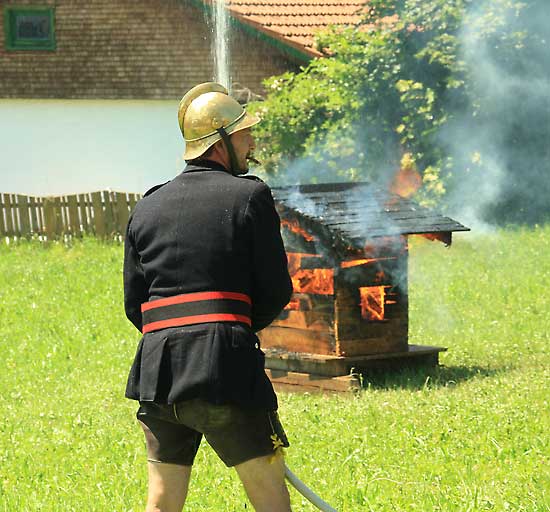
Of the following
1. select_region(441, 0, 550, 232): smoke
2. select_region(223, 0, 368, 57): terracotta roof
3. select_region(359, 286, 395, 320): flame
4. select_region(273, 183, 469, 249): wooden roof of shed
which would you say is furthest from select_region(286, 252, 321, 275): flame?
select_region(223, 0, 368, 57): terracotta roof

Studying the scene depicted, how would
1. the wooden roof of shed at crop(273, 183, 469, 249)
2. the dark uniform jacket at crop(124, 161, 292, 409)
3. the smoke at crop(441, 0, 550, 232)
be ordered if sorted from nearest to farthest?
the dark uniform jacket at crop(124, 161, 292, 409) → the wooden roof of shed at crop(273, 183, 469, 249) → the smoke at crop(441, 0, 550, 232)

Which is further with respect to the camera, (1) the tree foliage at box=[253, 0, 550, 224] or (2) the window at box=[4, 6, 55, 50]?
(2) the window at box=[4, 6, 55, 50]

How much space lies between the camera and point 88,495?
645 cm

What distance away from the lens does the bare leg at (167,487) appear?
458 centimetres

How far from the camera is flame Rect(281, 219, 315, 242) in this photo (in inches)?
347

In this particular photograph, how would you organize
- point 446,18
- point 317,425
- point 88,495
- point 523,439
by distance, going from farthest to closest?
point 446,18
point 317,425
point 523,439
point 88,495

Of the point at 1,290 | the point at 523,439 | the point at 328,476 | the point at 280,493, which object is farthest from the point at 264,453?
the point at 1,290

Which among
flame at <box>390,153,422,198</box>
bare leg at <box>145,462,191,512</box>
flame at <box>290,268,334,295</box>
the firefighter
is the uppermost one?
the firefighter

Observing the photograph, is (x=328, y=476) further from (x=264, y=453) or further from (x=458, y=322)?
(x=458, y=322)

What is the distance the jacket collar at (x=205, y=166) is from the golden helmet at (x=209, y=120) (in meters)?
0.03

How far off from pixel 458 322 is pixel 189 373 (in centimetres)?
731

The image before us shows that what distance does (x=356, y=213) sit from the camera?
8.80 metres

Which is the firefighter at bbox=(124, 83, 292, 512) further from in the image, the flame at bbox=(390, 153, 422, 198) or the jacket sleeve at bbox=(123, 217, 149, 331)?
the flame at bbox=(390, 153, 422, 198)

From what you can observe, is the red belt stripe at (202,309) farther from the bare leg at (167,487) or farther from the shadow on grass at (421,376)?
the shadow on grass at (421,376)
